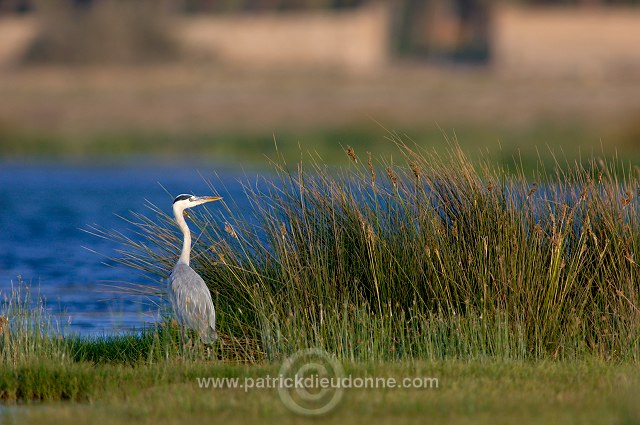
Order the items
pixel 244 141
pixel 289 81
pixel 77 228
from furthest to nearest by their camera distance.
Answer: pixel 289 81
pixel 244 141
pixel 77 228

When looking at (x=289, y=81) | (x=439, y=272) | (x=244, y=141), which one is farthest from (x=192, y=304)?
(x=289, y=81)

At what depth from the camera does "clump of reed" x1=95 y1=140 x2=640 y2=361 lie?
8320 mm

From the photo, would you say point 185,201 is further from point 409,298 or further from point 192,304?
point 409,298

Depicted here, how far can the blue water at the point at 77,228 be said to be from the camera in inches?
468

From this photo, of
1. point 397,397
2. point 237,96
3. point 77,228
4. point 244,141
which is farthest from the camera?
point 237,96

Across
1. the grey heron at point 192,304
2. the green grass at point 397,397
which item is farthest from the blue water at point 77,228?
the green grass at point 397,397

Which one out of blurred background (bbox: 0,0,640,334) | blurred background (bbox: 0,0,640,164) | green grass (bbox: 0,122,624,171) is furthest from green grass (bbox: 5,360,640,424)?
green grass (bbox: 0,122,624,171)

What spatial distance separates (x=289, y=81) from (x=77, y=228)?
25188 millimetres

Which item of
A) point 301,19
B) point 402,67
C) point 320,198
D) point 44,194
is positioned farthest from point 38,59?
point 320,198

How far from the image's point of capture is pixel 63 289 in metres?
13.9

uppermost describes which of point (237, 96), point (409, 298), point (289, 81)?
point (289, 81)

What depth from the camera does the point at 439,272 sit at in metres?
8.66

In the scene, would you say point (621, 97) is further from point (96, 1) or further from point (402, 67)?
point (96, 1)

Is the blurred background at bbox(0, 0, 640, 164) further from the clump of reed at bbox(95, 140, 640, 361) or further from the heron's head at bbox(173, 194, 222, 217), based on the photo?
the heron's head at bbox(173, 194, 222, 217)
